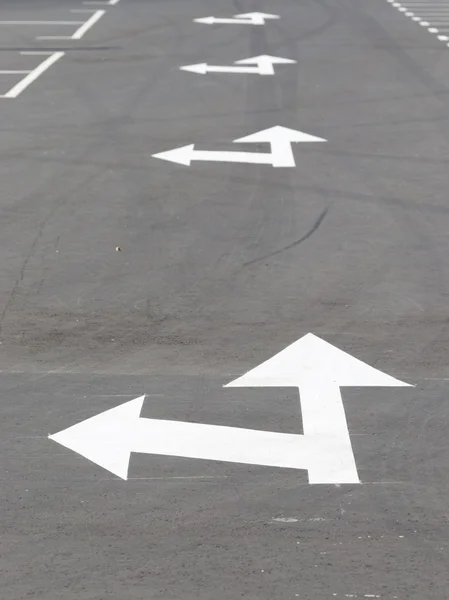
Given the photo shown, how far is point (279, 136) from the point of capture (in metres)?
14.2

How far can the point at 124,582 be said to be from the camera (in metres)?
5.27

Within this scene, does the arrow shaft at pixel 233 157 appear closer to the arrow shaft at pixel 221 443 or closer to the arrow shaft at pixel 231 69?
the arrow shaft at pixel 231 69

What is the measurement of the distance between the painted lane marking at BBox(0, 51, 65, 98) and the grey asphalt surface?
0.74 feet

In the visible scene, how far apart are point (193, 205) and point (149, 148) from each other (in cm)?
242

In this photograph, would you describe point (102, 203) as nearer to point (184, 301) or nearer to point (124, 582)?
point (184, 301)

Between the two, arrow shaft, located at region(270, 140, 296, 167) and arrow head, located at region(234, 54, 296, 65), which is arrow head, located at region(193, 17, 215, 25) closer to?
arrow head, located at region(234, 54, 296, 65)

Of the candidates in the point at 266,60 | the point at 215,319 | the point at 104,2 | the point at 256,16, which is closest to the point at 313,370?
the point at 215,319

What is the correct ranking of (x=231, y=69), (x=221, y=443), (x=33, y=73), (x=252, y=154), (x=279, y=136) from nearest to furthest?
(x=221, y=443) < (x=252, y=154) < (x=279, y=136) < (x=33, y=73) < (x=231, y=69)

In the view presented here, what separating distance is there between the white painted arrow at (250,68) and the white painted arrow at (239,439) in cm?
1215

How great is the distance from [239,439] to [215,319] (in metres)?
1.92

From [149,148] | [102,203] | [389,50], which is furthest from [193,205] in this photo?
[389,50]

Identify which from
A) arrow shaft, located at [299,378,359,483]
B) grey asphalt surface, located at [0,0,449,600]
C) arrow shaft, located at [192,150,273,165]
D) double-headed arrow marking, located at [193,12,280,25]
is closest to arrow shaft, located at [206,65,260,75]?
grey asphalt surface, located at [0,0,449,600]

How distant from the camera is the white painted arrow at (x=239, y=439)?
21.2ft

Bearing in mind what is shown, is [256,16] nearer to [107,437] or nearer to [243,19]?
[243,19]
